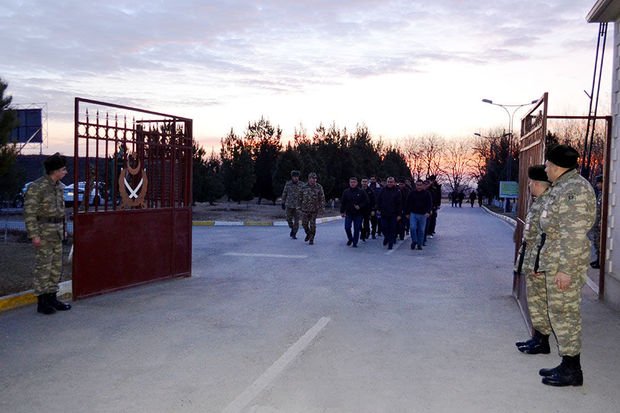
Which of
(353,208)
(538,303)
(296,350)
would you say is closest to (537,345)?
(538,303)

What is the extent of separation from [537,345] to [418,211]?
9.76 m

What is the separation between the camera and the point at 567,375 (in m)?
5.12

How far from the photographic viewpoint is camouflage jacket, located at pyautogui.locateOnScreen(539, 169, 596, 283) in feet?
16.6

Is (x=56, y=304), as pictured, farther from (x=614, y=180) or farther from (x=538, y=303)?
(x=614, y=180)

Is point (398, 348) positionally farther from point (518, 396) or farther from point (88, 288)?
point (88, 288)

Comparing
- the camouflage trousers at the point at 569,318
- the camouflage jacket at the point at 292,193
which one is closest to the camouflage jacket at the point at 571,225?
the camouflage trousers at the point at 569,318

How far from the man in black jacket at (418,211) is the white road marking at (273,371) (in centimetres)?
876

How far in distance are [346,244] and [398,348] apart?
1035 cm

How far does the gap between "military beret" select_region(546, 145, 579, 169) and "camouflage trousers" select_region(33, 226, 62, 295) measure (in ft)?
18.7

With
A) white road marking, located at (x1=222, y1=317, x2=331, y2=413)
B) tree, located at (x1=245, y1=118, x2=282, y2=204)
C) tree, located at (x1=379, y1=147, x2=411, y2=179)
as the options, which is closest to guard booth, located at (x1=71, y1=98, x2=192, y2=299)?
white road marking, located at (x1=222, y1=317, x2=331, y2=413)

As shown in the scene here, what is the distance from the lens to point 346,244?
54.4 ft

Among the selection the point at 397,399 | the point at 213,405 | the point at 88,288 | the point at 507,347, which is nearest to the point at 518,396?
the point at 397,399

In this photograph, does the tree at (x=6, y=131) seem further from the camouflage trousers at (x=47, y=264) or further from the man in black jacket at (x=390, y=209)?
the man in black jacket at (x=390, y=209)

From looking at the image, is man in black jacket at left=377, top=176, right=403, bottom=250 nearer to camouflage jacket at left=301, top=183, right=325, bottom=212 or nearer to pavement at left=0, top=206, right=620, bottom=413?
camouflage jacket at left=301, top=183, right=325, bottom=212
